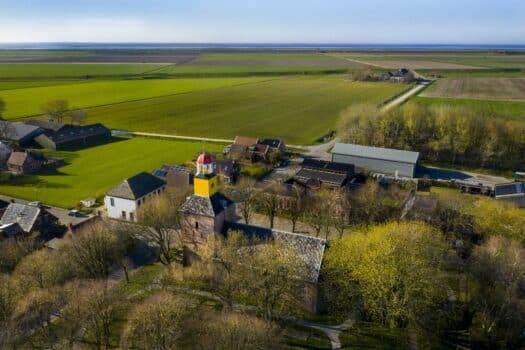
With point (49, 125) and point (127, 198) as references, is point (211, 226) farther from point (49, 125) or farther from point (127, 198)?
point (49, 125)

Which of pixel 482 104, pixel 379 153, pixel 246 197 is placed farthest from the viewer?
pixel 482 104

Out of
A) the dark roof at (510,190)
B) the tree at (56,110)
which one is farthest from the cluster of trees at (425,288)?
the tree at (56,110)

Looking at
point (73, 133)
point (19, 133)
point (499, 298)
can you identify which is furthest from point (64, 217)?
point (499, 298)

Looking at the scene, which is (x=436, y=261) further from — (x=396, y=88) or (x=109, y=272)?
(x=396, y=88)

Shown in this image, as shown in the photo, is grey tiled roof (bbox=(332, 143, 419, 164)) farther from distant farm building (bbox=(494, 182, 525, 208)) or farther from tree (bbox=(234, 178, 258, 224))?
tree (bbox=(234, 178, 258, 224))

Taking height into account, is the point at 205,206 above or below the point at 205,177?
below

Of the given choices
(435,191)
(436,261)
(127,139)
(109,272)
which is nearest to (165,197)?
(109,272)
